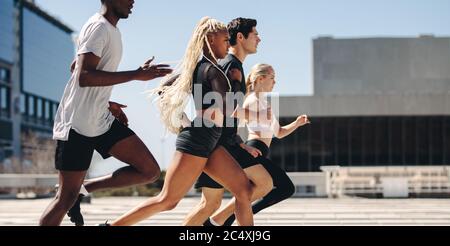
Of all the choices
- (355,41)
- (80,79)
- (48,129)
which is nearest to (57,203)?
(80,79)

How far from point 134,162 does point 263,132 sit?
5.92 ft

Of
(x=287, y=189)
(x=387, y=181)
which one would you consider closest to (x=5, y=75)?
(x=387, y=181)

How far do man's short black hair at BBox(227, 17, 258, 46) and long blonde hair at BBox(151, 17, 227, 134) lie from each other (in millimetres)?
596

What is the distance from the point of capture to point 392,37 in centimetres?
4806

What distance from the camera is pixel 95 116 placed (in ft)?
16.2

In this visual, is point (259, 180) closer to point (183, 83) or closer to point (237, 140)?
point (237, 140)

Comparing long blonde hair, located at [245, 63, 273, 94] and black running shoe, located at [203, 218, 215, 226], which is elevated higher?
long blonde hair, located at [245, 63, 273, 94]

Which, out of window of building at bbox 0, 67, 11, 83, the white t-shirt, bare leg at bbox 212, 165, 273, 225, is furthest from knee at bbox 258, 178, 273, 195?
window of building at bbox 0, 67, 11, 83

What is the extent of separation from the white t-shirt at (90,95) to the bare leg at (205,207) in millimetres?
1445

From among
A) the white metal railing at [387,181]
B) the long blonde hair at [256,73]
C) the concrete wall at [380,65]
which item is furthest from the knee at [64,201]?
the concrete wall at [380,65]

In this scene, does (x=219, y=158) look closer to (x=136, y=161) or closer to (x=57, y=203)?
(x=136, y=161)

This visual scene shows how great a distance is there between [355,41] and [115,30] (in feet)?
144

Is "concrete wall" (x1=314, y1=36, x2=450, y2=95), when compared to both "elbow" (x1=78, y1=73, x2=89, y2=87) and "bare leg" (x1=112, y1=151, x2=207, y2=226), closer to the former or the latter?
"bare leg" (x1=112, y1=151, x2=207, y2=226)

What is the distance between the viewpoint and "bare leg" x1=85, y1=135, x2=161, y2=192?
5.09 metres
